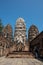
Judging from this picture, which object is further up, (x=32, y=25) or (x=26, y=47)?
(x=32, y=25)

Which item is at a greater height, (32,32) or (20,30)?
(20,30)

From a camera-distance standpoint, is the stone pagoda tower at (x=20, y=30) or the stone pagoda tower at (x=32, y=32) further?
the stone pagoda tower at (x=20, y=30)

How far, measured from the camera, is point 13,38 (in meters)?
71.4

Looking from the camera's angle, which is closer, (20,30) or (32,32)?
(32,32)

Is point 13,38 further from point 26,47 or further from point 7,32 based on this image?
point 26,47

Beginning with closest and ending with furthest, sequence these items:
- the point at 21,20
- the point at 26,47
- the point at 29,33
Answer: the point at 26,47 → the point at 29,33 → the point at 21,20

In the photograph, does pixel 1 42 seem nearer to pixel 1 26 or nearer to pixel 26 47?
pixel 26 47

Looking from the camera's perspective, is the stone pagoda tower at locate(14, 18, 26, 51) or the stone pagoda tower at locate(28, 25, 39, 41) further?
the stone pagoda tower at locate(14, 18, 26, 51)

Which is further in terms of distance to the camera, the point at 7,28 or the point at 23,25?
the point at 23,25

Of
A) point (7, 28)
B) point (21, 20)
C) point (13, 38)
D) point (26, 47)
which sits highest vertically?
point (21, 20)

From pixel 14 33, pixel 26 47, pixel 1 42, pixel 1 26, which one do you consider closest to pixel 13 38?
pixel 14 33

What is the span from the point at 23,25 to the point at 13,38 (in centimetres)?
923

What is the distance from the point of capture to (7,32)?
227 feet

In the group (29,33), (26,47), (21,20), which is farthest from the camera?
(21,20)
